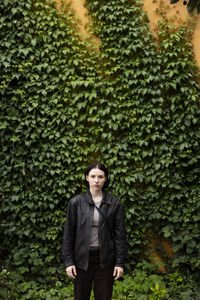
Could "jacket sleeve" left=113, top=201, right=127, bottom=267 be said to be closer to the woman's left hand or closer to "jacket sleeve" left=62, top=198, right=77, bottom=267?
the woman's left hand

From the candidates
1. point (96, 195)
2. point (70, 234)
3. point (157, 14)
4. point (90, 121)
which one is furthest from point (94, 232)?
point (157, 14)

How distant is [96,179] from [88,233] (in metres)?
0.46

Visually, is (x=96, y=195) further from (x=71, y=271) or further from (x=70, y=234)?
(x=71, y=271)

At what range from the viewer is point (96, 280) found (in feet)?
8.56

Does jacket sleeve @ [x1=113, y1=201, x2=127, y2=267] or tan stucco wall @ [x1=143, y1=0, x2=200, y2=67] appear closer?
jacket sleeve @ [x1=113, y1=201, x2=127, y2=267]

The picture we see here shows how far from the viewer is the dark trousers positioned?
2.55m

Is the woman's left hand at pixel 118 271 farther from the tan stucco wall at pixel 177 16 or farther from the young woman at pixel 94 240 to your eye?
the tan stucco wall at pixel 177 16

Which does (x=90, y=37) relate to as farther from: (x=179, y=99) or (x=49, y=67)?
(x=179, y=99)

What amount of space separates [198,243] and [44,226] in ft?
7.36

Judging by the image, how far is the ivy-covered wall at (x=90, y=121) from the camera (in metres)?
4.33

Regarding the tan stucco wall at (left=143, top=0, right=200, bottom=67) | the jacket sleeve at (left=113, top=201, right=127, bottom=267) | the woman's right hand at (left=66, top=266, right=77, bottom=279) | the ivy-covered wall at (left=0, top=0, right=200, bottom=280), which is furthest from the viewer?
the tan stucco wall at (left=143, top=0, right=200, bottom=67)

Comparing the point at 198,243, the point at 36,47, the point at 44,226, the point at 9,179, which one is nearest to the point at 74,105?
the point at 36,47

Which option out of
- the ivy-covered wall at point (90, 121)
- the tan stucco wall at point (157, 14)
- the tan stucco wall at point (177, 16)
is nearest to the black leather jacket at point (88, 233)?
the ivy-covered wall at point (90, 121)

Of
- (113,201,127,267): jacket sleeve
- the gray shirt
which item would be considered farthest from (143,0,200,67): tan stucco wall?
the gray shirt
